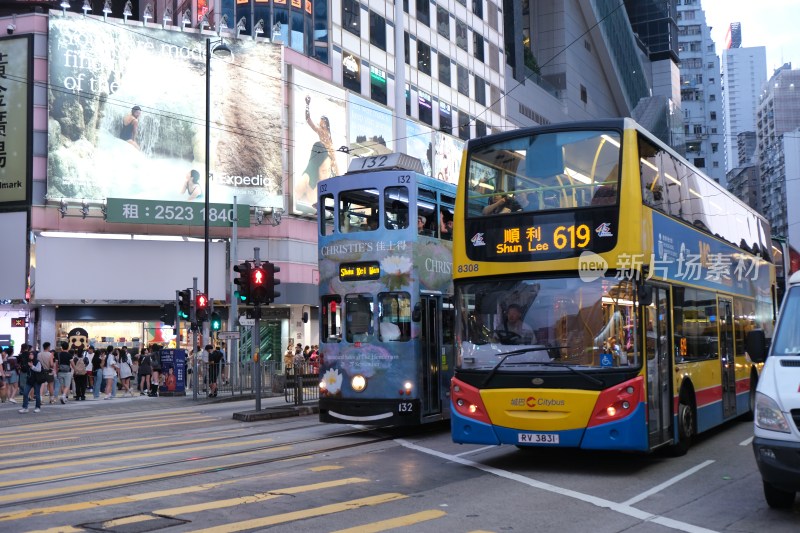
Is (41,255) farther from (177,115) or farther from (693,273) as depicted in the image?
(693,273)

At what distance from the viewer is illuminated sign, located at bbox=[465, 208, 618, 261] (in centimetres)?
1072

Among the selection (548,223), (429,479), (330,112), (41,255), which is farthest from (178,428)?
(330,112)

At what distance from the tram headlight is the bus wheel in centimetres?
511

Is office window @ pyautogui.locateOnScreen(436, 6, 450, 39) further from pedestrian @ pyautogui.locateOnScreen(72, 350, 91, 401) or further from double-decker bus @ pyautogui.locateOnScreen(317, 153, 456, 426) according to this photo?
double-decker bus @ pyautogui.locateOnScreen(317, 153, 456, 426)

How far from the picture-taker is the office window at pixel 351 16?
45.4 m

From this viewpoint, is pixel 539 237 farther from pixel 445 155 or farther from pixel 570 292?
pixel 445 155

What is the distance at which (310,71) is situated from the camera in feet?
142

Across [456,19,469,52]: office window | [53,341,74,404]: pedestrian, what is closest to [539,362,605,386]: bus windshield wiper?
[53,341,74,404]: pedestrian

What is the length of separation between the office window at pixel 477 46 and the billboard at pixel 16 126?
30.0 meters

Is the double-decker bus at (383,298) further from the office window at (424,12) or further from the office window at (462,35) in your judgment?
the office window at (462,35)

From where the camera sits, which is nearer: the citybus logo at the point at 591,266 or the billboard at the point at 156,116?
the citybus logo at the point at 591,266

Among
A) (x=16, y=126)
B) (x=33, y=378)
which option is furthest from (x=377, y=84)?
(x=33, y=378)

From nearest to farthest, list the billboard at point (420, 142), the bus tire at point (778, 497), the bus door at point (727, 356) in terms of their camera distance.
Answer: the bus tire at point (778, 497) → the bus door at point (727, 356) → the billboard at point (420, 142)

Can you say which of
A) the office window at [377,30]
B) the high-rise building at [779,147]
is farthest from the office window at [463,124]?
the high-rise building at [779,147]
